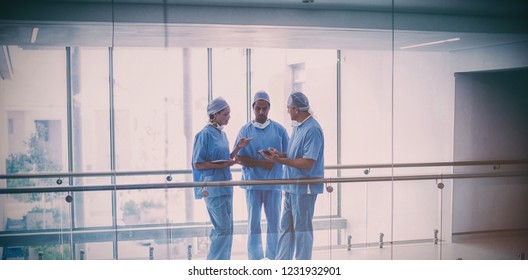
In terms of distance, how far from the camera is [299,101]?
523cm

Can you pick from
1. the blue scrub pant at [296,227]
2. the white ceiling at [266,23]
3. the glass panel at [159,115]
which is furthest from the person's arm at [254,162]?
the white ceiling at [266,23]

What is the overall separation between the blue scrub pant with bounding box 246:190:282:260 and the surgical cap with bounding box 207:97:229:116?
70cm

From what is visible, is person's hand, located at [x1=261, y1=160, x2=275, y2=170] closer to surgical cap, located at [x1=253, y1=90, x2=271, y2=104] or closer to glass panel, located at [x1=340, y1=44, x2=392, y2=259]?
surgical cap, located at [x1=253, y1=90, x2=271, y2=104]

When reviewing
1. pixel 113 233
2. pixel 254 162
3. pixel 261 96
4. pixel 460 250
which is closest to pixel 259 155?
pixel 254 162

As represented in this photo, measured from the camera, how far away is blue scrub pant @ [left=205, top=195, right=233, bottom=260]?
517 centimetres

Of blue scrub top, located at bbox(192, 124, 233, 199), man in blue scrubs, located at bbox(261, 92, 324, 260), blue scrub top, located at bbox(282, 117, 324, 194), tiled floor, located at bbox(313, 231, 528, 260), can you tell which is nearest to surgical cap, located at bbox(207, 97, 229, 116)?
blue scrub top, located at bbox(192, 124, 233, 199)

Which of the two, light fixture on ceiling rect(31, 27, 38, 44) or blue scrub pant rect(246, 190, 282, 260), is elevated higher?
light fixture on ceiling rect(31, 27, 38, 44)

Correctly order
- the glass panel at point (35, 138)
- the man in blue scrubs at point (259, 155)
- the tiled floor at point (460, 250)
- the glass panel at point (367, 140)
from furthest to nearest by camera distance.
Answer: the tiled floor at point (460, 250), the glass panel at point (367, 140), the man in blue scrubs at point (259, 155), the glass panel at point (35, 138)

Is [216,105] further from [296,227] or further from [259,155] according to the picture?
[296,227]

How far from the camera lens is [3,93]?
504cm

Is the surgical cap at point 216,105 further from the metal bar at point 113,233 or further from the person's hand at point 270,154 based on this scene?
the metal bar at point 113,233

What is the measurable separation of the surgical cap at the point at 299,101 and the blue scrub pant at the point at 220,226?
915 millimetres

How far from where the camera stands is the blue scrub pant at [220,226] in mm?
5168
